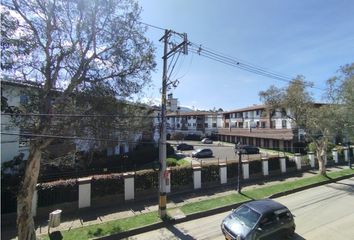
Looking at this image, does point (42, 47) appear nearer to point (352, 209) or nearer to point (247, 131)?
point (352, 209)

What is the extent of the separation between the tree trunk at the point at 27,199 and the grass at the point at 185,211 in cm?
159

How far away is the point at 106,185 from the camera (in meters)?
16.5

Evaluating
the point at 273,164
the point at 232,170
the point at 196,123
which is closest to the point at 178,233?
the point at 232,170

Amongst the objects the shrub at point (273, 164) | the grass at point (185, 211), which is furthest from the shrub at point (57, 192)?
the shrub at point (273, 164)

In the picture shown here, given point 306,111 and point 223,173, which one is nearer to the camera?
point 223,173

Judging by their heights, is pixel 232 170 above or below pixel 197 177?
above

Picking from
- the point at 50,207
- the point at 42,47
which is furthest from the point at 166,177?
the point at 42,47

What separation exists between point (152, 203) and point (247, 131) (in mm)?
42648

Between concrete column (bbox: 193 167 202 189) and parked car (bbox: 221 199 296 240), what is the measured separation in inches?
318

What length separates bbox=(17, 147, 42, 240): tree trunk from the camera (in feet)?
34.0

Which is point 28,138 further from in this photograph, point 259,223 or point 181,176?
point 259,223

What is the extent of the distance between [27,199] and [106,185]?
635cm

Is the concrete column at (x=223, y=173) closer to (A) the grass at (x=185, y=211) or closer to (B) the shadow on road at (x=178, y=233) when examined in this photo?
(A) the grass at (x=185, y=211)

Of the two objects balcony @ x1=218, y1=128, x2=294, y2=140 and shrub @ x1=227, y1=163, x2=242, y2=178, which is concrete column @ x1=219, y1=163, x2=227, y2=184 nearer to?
shrub @ x1=227, y1=163, x2=242, y2=178
